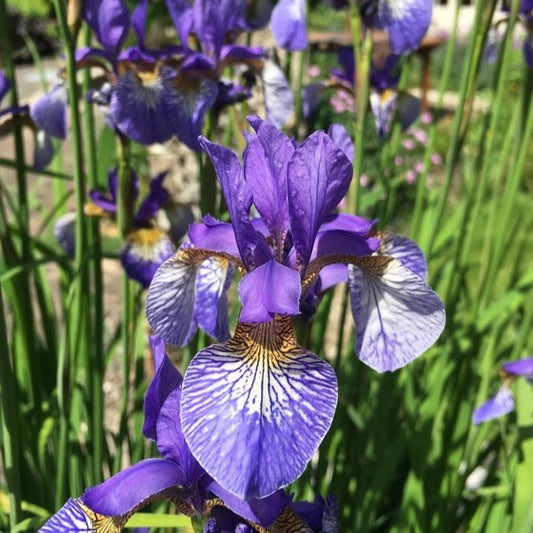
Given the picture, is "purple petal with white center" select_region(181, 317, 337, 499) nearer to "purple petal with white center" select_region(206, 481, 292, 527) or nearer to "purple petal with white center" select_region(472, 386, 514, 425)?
"purple petal with white center" select_region(206, 481, 292, 527)

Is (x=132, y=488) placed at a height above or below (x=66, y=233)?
above

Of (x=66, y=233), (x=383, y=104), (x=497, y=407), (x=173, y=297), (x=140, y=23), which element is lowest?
(x=497, y=407)

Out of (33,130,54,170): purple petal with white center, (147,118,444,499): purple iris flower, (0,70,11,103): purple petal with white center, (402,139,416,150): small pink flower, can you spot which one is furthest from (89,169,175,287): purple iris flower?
(402,139,416,150): small pink flower

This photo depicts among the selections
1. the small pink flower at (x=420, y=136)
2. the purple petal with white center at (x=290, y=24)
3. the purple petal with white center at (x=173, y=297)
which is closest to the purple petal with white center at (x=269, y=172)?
the purple petal with white center at (x=173, y=297)

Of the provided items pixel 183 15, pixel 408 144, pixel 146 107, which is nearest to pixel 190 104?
pixel 146 107

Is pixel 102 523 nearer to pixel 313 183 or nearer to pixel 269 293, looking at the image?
pixel 269 293

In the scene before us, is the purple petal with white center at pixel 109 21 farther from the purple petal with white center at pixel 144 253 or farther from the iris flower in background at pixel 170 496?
the iris flower in background at pixel 170 496

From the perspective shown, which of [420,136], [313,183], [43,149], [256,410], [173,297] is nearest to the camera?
[256,410]
